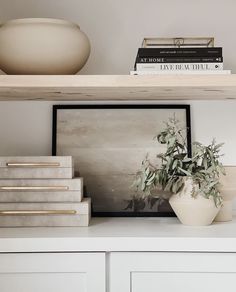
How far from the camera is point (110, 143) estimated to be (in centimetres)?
174

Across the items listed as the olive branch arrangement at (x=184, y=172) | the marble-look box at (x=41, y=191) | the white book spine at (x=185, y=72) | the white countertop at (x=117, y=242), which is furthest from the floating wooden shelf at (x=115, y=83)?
the white countertop at (x=117, y=242)

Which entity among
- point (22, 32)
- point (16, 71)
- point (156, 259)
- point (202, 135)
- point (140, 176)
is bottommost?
point (156, 259)

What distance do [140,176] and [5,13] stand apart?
847 millimetres

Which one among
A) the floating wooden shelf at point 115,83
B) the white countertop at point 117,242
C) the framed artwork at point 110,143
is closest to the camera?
the white countertop at point 117,242

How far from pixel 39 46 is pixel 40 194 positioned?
480mm

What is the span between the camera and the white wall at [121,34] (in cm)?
177

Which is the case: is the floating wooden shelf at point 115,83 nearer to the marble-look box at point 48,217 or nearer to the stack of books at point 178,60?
the stack of books at point 178,60

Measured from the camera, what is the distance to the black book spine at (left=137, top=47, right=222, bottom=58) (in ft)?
4.92

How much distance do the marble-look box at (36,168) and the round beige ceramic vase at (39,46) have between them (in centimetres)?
29

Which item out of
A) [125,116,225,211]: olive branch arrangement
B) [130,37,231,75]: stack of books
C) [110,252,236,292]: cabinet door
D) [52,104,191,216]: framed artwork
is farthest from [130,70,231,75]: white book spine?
[110,252,236,292]: cabinet door

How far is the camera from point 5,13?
1.79 metres

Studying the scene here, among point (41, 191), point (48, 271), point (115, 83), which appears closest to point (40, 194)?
point (41, 191)

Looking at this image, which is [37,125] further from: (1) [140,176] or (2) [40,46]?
(1) [140,176]

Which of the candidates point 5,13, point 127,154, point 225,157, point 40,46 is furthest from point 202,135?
point 5,13
